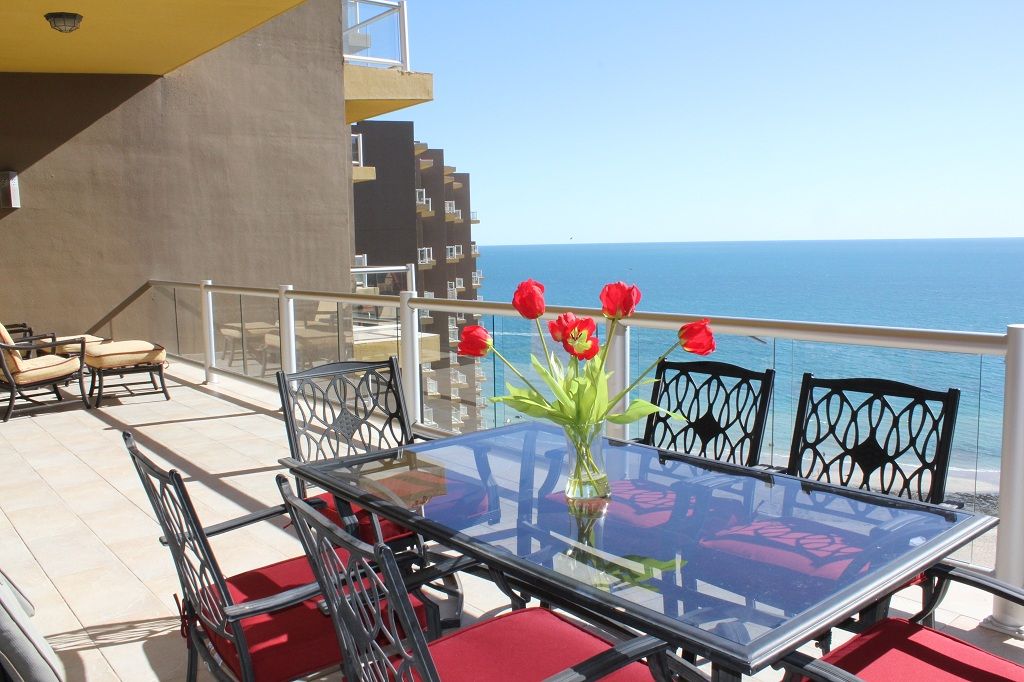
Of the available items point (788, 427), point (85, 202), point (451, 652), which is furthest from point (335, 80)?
point (451, 652)

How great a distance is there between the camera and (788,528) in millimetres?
1993

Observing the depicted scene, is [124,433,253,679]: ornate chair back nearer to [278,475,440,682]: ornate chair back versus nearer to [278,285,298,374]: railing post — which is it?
[278,475,440,682]: ornate chair back

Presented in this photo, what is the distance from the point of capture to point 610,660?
1595 millimetres

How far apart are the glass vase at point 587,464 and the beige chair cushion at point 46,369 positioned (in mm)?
6260

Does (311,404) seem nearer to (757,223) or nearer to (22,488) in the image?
(22,488)

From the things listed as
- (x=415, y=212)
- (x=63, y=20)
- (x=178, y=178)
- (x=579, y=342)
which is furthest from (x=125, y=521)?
(x=415, y=212)

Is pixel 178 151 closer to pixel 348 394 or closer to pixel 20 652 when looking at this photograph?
pixel 348 394

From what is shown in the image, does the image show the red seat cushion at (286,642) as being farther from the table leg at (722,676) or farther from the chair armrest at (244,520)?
the table leg at (722,676)

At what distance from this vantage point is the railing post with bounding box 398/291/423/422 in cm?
538

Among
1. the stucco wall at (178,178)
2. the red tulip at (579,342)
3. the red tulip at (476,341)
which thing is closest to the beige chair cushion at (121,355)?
the stucco wall at (178,178)

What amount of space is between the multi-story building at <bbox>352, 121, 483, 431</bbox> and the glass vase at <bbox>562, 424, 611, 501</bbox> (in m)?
25.6

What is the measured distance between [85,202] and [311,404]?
23.6ft

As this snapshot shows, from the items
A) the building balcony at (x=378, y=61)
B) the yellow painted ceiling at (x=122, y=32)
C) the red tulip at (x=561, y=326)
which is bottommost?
the red tulip at (x=561, y=326)

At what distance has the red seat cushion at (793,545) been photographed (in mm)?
1766
